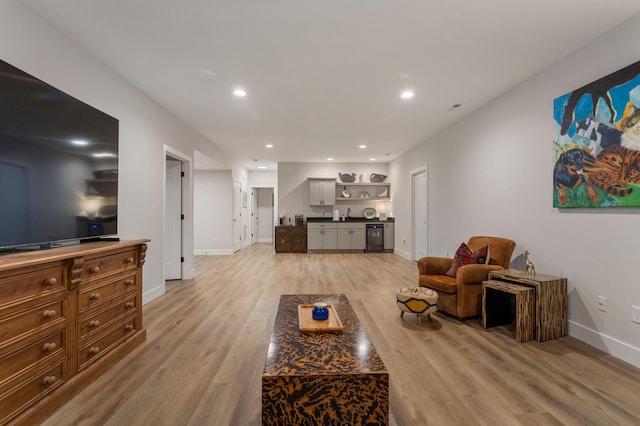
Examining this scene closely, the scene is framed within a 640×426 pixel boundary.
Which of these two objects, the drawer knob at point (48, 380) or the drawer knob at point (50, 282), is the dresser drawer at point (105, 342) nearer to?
the drawer knob at point (48, 380)

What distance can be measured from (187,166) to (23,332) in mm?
3923

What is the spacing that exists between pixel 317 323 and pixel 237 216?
722 centimetres

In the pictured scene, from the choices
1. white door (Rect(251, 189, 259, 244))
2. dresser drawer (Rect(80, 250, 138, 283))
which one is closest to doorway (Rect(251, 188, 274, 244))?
white door (Rect(251, 189, 259, 244))

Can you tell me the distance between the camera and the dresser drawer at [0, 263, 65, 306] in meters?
1.51

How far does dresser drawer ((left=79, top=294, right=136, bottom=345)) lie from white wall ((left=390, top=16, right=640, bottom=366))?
3.95 m

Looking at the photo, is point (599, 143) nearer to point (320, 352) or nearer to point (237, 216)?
point (320, 352)

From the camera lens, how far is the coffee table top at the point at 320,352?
1451 millimetres

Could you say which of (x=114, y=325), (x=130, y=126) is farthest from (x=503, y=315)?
(x=130, y=126)

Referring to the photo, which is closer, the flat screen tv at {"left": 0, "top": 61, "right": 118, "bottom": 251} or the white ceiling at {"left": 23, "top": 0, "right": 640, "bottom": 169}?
the flat screen tv at {"left": 0, "top": 61, "right": 118, "bottom": 251}

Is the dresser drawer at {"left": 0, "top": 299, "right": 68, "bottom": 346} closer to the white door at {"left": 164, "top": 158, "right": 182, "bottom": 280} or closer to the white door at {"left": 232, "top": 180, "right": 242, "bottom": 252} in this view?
the white door at {"left": 164, "top": 158, "right": 182, "bottom": 280}

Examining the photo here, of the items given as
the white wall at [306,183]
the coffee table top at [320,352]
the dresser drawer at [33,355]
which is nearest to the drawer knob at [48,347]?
the dresser drawer at [33,355]

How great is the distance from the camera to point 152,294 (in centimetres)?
395

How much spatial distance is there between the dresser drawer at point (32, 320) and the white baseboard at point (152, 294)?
6.61ft

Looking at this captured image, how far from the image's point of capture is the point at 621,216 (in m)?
2.39
